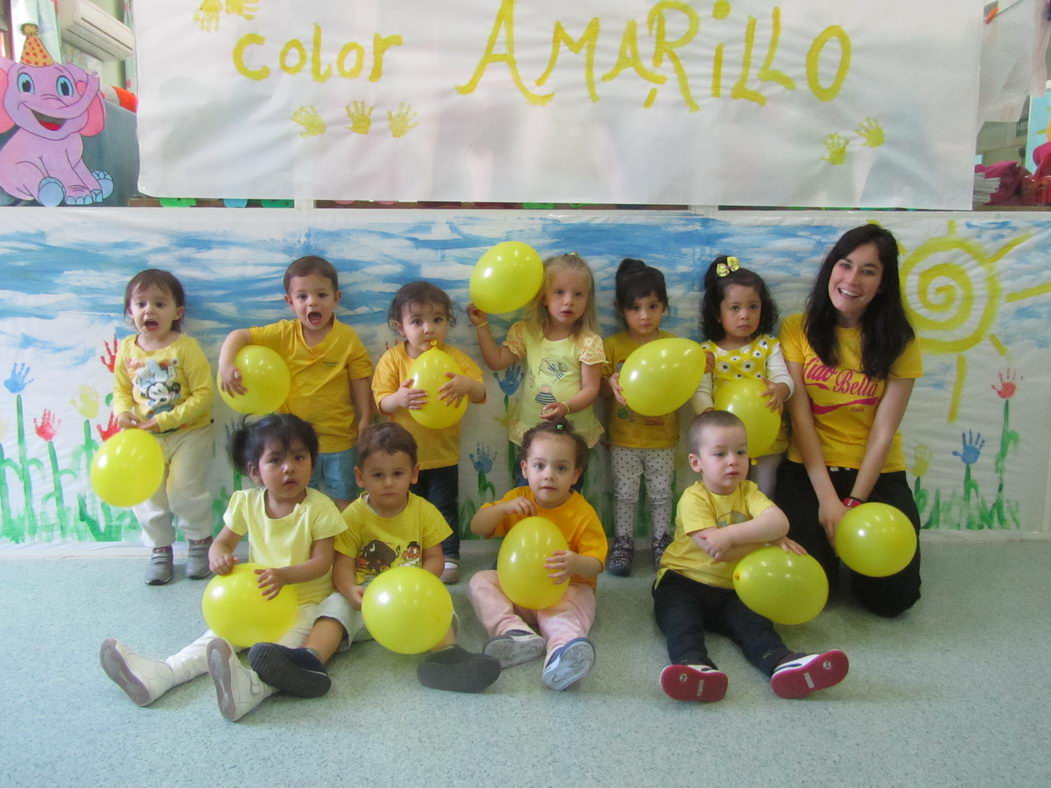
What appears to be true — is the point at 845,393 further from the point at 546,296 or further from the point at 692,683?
the point at 692,683

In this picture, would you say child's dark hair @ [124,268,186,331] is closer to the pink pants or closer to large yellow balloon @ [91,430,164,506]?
large yellow balloon @ [91,430,164,506]

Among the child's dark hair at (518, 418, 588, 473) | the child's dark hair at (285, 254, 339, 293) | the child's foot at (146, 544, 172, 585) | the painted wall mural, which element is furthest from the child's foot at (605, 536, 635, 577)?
the child's foot at (146, 544, 172, 585)

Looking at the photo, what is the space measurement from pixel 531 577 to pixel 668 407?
0.57 meters

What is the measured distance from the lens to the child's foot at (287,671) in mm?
1432

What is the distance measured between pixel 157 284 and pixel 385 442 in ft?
2.87

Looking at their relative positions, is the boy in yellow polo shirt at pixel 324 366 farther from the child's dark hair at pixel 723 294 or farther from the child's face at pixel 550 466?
the child's dark hair at pixel 723 294

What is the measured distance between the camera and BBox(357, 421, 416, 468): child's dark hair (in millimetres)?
1693

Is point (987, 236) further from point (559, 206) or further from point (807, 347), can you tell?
point (559, 206)

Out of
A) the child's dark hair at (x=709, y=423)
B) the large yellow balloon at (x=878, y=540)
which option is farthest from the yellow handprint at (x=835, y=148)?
the large yellow balloon at (x=878, y=540)

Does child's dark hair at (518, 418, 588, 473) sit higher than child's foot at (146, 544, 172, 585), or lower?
higher

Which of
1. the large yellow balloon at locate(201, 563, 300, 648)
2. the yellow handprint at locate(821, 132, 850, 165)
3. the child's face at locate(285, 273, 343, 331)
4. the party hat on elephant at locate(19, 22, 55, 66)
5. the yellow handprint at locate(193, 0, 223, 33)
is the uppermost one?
the yellow handprint at locate(193, 0, 223, 33)

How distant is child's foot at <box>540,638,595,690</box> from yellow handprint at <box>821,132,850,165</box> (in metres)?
1.60

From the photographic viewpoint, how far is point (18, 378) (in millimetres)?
2172

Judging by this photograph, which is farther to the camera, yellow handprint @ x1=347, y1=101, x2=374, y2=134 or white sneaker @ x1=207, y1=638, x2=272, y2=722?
yellow handprint @ x1=347, y1=101, x2=374, y2=134
